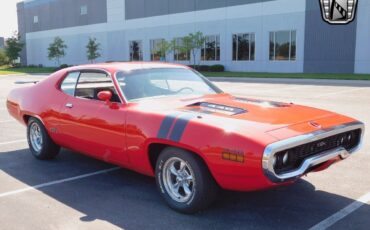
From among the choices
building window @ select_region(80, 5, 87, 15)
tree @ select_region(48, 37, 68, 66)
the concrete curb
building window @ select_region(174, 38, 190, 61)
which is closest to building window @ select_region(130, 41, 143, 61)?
building window @ select_region(174, 38, 190, 61)

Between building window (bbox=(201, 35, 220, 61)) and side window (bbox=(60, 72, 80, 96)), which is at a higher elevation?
building window (bbox=(201, 35, 220, 61))

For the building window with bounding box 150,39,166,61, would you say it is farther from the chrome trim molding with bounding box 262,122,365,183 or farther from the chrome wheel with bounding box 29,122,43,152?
the chrome trim molding with bounding box 262,122,365,183

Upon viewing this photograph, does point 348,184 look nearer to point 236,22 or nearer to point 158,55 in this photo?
point 236,22

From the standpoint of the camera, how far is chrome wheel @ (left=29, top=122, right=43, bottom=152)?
6.37 metres

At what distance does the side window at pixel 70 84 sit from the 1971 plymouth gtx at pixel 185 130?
2 centimetres

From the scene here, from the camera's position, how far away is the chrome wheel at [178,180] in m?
4.14

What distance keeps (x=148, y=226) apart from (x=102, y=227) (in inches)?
17.2

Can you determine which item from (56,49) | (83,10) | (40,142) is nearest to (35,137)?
(40,142)

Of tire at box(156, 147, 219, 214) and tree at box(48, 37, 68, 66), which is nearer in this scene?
tire at box(156, 147, 219, 214)

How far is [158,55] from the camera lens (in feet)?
132

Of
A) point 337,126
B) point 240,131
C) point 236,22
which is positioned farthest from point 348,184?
point 236,22

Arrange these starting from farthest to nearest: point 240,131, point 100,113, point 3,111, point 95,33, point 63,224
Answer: point 95,33
point 3,111
point 100,113
point 63,224
point 240,131

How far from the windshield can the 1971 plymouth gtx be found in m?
0.01

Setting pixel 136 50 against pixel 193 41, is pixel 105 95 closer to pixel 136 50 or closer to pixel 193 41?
pixel 193 41
